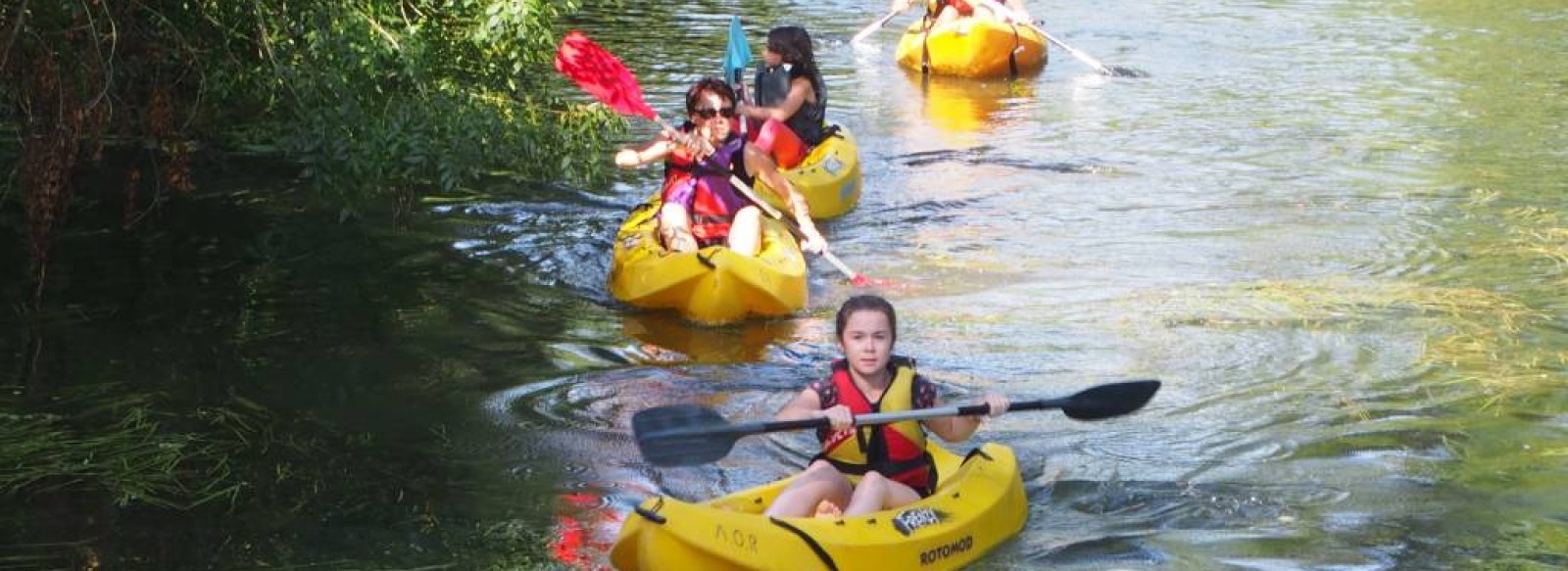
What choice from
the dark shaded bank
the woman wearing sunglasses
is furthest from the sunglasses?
the dark shaded bank

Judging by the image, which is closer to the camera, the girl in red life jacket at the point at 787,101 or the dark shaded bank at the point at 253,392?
the dark shaded bank at the point at 253,392

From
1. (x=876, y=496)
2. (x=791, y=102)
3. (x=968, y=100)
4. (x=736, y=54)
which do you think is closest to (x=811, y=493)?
(x=876, y=496)

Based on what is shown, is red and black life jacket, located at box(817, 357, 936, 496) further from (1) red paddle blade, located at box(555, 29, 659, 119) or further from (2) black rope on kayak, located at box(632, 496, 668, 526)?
(1) red paddle blade, located at box(555, 29, 659, 119)

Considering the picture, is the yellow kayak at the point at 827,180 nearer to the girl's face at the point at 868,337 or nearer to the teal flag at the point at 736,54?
the teal flag at the point at 736,54

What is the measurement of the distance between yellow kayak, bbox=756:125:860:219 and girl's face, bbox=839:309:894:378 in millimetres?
4806

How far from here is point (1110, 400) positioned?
597 centimetres

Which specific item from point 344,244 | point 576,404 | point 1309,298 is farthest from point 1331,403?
point 344,244

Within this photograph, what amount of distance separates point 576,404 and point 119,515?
1.91m

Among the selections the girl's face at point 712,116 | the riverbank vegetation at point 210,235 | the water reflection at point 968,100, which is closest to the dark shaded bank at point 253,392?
the riverbank vegetation at point 210,235

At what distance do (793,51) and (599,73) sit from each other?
264cm

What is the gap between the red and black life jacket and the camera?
226 inches

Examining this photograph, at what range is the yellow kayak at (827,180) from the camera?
10789 mm

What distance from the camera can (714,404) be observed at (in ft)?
24.3

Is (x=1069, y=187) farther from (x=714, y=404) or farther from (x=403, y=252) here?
(x=714, y=404)
